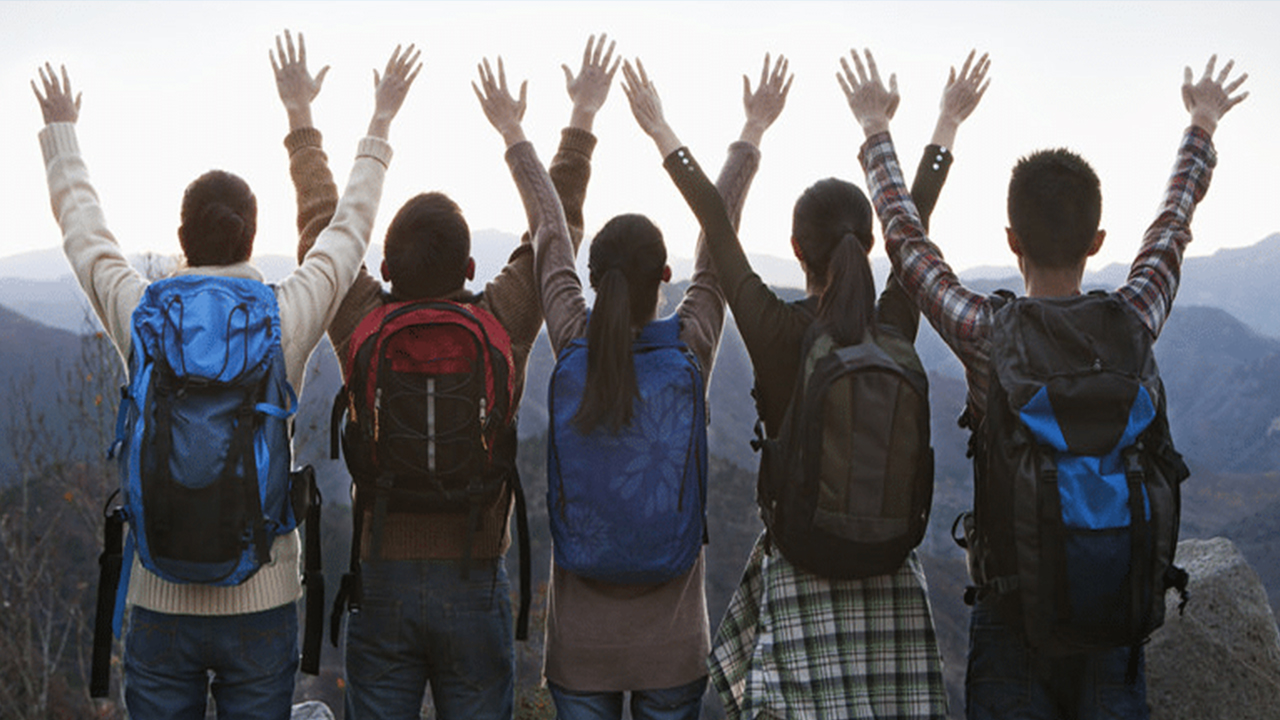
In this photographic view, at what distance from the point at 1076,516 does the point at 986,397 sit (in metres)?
0.43

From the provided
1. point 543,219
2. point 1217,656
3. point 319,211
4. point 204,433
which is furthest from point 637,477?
point 1217,656

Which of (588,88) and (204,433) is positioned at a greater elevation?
(588,88)

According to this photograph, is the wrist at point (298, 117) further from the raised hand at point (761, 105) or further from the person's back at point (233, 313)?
the raised hand at point (761, 105)

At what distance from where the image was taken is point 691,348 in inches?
113

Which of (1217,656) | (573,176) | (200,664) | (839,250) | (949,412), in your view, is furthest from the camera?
(949,412)

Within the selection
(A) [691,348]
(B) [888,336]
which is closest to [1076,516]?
(B) [888,336]

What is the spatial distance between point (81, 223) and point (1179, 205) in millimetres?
3773

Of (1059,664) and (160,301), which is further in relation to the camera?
(160,301)

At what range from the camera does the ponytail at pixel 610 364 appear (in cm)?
263

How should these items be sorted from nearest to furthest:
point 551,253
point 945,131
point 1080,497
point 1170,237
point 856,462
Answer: point 1080,497 → point 856,462 → point 1170,237 → point 551,253 → point 945,131

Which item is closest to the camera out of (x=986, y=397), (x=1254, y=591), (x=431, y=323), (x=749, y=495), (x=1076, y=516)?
(x=1076, y=516)

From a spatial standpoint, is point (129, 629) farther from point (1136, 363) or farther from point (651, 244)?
point (1136, 363)

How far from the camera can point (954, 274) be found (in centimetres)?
279

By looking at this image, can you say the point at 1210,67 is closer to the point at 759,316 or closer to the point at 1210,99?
the point at 1210,99
